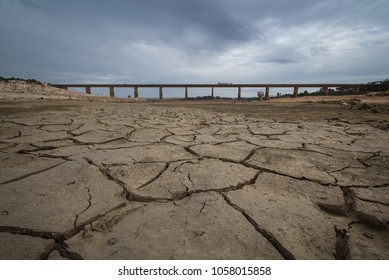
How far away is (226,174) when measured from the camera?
135 centimetres

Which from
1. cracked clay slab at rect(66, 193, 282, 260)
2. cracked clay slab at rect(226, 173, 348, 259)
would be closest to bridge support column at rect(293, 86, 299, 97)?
cracked clay slab at rect(226, 173, 348, 259)

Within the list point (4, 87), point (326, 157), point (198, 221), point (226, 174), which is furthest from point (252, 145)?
point (4, 87)

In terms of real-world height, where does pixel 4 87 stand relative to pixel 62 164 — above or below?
above

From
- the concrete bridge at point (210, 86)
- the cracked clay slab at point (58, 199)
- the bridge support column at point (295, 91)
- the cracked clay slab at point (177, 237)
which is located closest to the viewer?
the cracked clay slab at point (177, 237)

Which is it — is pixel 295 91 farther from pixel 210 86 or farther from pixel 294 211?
pixel 294 211

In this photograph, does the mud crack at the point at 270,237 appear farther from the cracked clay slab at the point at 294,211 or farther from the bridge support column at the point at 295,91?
the bridge support column at the point at 295,91

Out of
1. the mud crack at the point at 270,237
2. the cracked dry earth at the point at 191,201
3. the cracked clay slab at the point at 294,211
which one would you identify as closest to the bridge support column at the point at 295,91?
the cracked dry earth at the point at 191,201

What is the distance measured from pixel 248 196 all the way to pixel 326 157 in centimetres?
103

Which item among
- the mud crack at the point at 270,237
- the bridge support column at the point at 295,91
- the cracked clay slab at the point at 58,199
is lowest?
the mud crack at the point at 270,237

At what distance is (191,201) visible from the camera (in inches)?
40.4

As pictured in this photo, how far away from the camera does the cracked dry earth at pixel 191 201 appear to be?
0.75 metres
